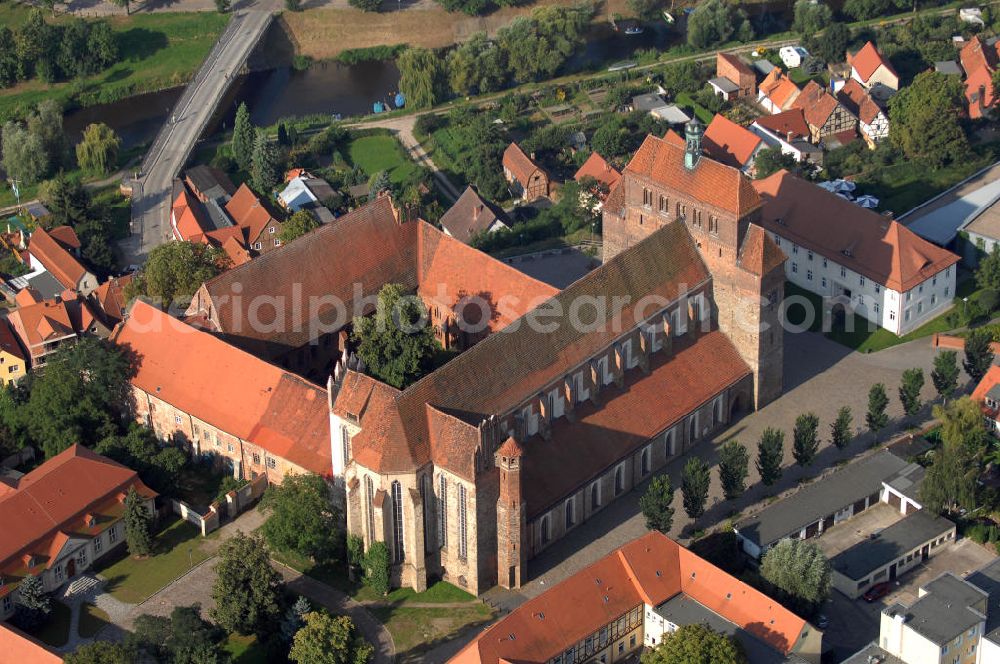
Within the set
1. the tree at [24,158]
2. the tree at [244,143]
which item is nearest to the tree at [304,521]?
the tree at [244,143]

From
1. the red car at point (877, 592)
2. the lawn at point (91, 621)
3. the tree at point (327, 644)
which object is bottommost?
the red car at point (877, 592)

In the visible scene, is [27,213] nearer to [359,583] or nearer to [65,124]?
[65,124]

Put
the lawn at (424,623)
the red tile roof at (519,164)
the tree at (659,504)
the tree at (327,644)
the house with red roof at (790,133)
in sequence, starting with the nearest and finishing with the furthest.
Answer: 1. the tree at (327,644)
2. the lawn at (424,623)
3. the tree at (659,504)
4. the red tile roof at (519,164)
5. the house with red roof at (790,133)

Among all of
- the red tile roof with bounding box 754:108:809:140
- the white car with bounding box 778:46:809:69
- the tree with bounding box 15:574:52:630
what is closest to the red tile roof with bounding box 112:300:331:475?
the tree with bounding box 15:574:52:630

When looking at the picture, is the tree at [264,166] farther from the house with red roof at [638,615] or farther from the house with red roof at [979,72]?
the house with red roof at [638,615]

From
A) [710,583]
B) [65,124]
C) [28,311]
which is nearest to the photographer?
[710,583]

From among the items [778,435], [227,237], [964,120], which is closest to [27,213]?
[227,237]

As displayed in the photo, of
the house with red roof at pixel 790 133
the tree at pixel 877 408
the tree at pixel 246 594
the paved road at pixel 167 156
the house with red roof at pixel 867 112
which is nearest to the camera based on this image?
the tree at pixel 246 594
